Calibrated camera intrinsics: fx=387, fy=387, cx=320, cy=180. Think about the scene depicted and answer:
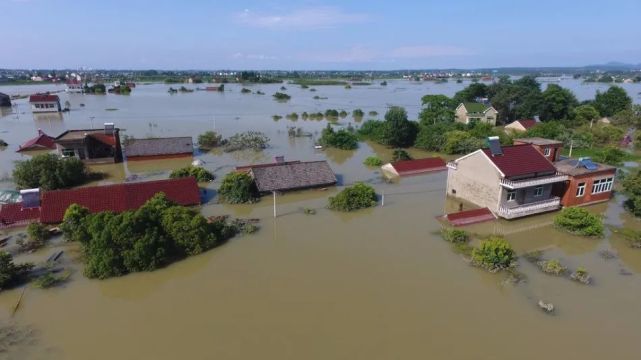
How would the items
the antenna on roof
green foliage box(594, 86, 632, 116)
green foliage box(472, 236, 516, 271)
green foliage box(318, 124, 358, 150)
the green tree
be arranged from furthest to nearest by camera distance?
green foliage box(594, 86, 632, 116) < the green tree < green foliage box(318, 124, 358, 150) < the antenna on roof < green foliage box(472, 236, 516, 271)

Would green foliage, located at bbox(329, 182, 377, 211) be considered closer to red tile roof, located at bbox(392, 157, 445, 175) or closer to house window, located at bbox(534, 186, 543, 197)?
red tile roof, located at bbox(392, 157, 445, 175)

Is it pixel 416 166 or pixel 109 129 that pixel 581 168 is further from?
pixel 109 129

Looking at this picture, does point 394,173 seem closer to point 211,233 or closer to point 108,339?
point 211,233

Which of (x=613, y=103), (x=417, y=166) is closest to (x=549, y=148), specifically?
(x=417, y=166)

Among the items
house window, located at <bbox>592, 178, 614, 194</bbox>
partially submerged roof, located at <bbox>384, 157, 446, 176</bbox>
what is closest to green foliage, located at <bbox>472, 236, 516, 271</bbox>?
house window, located at <bbox>592, 178, 614, 194</bbox>

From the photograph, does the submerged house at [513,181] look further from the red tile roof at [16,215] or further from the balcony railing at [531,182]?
the red tile roof at [16,215]

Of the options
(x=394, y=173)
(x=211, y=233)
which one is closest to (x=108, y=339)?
(x=211, y=233)
